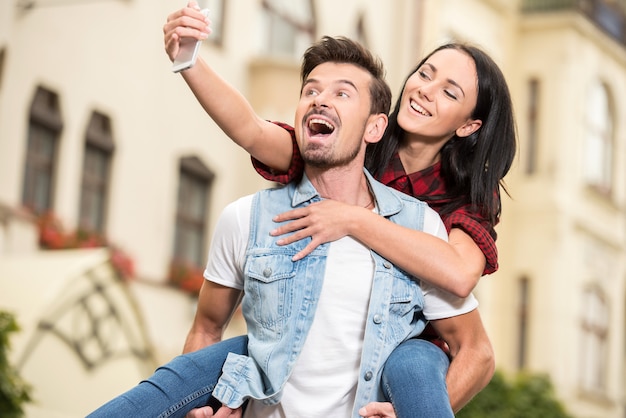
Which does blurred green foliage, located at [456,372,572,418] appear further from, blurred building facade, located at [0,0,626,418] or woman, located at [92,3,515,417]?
woman, located at [92,3,515,417]

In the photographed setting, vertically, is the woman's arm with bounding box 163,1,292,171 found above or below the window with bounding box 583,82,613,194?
below

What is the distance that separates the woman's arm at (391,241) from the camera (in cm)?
376

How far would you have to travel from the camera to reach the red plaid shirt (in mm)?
3973

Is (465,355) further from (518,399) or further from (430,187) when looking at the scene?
(518,399)

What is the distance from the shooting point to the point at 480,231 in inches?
156

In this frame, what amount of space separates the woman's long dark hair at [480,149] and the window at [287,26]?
11935mm

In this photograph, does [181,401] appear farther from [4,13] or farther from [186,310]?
[186,310]

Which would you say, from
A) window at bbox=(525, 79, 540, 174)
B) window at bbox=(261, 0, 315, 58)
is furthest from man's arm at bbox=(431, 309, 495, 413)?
window at bbox=(525, 79, 540, 174)

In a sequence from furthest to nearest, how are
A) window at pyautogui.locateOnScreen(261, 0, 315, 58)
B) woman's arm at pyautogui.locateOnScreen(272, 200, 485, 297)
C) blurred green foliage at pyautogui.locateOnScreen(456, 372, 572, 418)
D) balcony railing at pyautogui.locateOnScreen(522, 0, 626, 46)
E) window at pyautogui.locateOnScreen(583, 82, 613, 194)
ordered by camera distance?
1. window at pyautogui.locateOnScreen(583, 82, 613, 194)
2. balcony railing at pyautogui.locateOnScreen(522, 0, 626, 46)
3. blurred green foliage at pyautogui.locateOnScreen(456, 372, 572, 418)
4. window at pyautogui.locateOnScreen(261, 0, 315, 58)
5. woman's arm at pyautogui.locateOnScreen(272, 200, 485, 297)

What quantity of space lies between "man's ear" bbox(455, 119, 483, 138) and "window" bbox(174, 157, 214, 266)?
1061 cm

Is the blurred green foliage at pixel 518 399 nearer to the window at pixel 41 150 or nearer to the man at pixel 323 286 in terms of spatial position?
the window at pixel 41 150

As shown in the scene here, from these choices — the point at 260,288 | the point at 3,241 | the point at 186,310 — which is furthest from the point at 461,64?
the point at 186,310

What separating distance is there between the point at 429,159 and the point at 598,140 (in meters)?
20.5

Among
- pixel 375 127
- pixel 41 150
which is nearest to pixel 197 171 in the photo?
pixel 41 150
